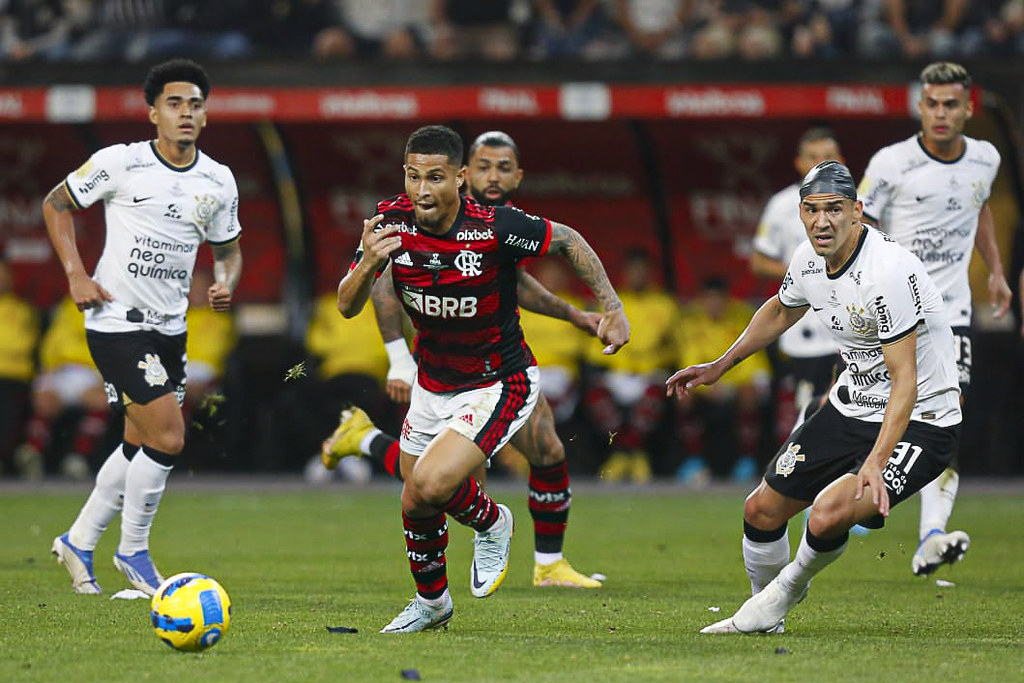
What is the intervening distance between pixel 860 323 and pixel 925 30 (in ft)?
32.3

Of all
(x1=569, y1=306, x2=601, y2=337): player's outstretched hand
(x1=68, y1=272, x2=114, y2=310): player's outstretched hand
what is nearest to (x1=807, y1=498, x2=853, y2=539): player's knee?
(x1=569, y1=306, x2=601, y2=337): player's outstretched hand

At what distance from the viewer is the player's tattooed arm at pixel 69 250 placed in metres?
8.50

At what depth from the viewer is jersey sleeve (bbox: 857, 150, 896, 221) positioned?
9.41 metres

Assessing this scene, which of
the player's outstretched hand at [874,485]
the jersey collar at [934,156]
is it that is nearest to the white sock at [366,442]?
the jersey collar at [934,156]

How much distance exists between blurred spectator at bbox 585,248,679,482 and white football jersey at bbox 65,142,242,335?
740 centimetres

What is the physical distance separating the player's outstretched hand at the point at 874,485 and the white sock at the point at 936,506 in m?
2.68

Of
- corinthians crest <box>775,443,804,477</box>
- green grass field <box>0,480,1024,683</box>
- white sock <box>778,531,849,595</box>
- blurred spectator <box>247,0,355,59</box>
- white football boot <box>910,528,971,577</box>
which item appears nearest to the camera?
green grass field <box>0,480,1024,683</box>

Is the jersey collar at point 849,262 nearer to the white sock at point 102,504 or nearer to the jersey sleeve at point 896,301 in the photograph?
the jersey sleeve at point 896,301

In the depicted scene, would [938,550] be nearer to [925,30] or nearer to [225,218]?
[225,218]

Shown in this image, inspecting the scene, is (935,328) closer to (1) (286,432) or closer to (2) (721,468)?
(2) (721,468)

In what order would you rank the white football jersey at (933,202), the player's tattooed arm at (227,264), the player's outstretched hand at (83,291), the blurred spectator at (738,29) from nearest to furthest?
the player's outstretched hand at (83,291) < the player's tattooed arm at (227,264) < the white football jersey at (933,202) < the blurred spectator at (738,29)

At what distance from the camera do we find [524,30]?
1667cm

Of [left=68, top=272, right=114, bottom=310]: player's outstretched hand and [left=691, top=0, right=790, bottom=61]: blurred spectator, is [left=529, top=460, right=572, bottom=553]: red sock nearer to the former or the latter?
[left=68, top=272, right=114, bottom=310]: player's outstretched hand

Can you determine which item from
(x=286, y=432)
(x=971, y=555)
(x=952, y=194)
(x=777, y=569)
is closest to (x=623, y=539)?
(x=971, y=555)
